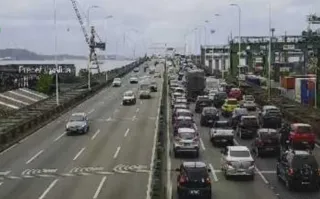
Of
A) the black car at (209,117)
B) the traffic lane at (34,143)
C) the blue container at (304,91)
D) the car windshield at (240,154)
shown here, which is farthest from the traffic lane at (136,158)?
the blue container at (304,91)

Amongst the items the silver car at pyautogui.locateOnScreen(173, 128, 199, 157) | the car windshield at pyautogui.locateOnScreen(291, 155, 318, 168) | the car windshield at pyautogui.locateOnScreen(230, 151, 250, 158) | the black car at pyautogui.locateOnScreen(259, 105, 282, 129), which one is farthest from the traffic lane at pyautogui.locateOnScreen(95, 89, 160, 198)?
the black car at pyautogui.locateOnScreen(259, 105, 282, 129)

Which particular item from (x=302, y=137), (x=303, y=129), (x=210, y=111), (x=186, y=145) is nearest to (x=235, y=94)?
(x=210, y=111)

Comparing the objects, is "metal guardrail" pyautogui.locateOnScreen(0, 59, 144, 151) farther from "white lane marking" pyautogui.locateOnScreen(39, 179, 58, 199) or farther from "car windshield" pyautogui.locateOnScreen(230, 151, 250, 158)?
"car windshield" pyautogui.locateOnScreen(230, 151, 250, 158)

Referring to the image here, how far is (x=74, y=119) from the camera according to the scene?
5075 cm

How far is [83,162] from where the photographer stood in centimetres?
3634

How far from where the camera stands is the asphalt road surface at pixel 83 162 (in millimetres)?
28484

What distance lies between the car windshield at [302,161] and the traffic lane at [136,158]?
6.45m

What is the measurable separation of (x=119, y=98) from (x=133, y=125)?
32238 mm

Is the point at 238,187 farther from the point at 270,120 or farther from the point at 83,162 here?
the point at 270,120

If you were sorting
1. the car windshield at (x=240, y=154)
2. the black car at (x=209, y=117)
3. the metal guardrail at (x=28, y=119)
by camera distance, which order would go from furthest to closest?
the black car at (x=209, y=117) < the metal guardrail at (x=28, y=119) < the car windshield at (x=240, y=154)

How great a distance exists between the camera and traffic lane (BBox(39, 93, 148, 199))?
92.6ft

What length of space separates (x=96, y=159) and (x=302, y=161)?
13.8m

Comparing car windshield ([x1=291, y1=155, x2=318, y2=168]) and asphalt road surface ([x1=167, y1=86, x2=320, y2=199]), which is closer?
asphalt road surface ([x1=167, y1=86, x2=320, y2=199])

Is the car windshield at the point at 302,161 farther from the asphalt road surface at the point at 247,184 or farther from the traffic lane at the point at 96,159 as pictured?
the traffic lane at the point at 96,159
